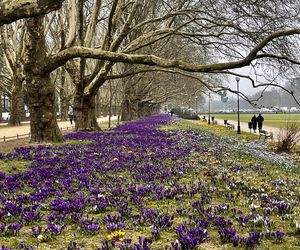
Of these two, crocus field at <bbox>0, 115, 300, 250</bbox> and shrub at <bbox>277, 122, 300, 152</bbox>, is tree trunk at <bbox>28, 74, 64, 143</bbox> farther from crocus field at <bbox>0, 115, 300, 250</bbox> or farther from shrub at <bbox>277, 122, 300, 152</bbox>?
shrub at <bbox>277, 122, 300, 152</bbox>

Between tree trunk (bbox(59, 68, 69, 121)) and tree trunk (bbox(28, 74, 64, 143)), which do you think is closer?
tree trunk (bbox(28, 74, 64, 143))

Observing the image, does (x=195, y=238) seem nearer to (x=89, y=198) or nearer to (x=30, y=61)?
(x=89, y=198)

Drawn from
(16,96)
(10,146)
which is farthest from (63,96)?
(10,146)

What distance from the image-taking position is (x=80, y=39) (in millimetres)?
21031

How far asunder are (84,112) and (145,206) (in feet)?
61.7

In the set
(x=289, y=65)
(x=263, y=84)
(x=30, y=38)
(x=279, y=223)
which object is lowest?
(x=279, y=223)

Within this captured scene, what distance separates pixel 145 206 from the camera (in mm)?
5953

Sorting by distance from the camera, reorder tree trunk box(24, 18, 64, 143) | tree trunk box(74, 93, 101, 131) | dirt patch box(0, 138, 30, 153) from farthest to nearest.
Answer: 1. tree trunk box(74, 93, 101, 131)
2. tree trunk box(24, 18, 64, 143)
3. dirt patch box(0, 138, 30, 153)

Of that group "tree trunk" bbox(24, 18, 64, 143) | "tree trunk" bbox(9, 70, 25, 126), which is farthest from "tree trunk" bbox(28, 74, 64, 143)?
"tree trunk" bbox(9, 70, 25, 126)

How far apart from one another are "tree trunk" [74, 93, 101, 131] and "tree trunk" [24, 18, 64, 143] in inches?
280

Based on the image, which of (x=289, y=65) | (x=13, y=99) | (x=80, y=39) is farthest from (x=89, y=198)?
(x=13, y=99)

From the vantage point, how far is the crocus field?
4.30 metres

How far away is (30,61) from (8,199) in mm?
10159

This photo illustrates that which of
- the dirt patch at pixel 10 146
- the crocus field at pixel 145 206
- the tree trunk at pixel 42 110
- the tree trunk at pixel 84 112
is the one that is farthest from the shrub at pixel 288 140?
the dirt patch at pixel 10 146
